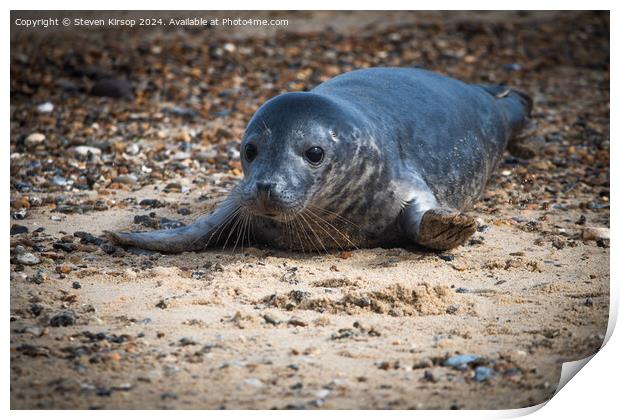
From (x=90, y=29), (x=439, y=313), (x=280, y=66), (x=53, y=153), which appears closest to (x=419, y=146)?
(x=439, y=313)

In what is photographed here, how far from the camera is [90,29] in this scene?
5176 mm

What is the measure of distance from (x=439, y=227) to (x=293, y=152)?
0.86 meters

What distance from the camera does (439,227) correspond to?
525 cm

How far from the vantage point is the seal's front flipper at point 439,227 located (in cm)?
518

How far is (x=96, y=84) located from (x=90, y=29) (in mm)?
3747

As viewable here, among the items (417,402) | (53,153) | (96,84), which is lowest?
(417,402)

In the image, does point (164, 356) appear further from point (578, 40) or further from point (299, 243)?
point (578, 40)

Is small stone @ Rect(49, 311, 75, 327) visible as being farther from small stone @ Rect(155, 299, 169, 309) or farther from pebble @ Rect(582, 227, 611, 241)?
pebble @ Rect(582, 227, 611, 241)

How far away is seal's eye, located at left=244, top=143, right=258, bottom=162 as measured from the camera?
5316mm

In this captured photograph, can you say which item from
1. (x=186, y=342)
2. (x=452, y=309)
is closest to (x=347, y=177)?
(x=452, y=309)

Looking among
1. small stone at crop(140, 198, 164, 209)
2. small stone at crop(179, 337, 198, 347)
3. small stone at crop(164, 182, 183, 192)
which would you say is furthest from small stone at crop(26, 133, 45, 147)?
small stone at crop(179, 337, 198, 347)

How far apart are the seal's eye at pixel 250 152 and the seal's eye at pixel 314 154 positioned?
0.28 meters

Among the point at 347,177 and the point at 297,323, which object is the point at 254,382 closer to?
the point at 297,323

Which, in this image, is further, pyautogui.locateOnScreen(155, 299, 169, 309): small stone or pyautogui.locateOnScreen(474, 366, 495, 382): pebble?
pyautogui.locateOnScreen(155, 299, 169, 309): small stone
